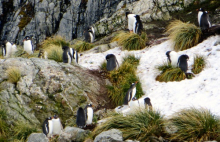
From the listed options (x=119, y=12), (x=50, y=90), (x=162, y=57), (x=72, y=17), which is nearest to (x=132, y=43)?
(x=162, y=57)

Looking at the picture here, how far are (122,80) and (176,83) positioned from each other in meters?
2.00

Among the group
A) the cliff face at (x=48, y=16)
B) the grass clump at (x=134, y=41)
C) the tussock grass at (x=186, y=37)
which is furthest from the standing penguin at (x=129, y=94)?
the cliff face at (x=48, y=16)

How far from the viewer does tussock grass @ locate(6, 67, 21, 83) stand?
9961 millimetres

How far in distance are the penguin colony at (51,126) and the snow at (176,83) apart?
2.63m

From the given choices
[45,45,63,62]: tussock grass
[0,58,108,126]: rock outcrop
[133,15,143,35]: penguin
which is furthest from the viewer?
[133,15,143,35]: penguin

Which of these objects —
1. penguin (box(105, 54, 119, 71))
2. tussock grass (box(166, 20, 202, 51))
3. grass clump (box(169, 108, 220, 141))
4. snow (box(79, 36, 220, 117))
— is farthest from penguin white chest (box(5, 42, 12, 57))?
grass clump (box(169, 108, 220, 141))

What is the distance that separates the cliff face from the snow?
877 centimetres

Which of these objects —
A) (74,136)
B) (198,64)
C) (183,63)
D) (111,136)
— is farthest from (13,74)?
(198,64)

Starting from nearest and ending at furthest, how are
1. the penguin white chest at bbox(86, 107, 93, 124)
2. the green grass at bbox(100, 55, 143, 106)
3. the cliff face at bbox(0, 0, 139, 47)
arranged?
→ the penguin white chest at bbox(86, 107, 93, 124) → the green grass at bbox(100, 55, 143, 106) → the cliff face at bbox(0, 0, 139, 47)

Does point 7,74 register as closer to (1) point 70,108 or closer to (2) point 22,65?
(2) point 22,65

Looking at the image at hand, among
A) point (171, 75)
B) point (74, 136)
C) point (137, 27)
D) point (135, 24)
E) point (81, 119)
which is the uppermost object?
point (135, 24)

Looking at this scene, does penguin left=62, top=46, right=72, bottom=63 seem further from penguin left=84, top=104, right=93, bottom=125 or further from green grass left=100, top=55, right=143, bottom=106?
penguin left=84, top=104, right=93, bottom=125

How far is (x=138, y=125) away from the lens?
646 centimetres

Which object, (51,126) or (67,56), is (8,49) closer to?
(67,56)
